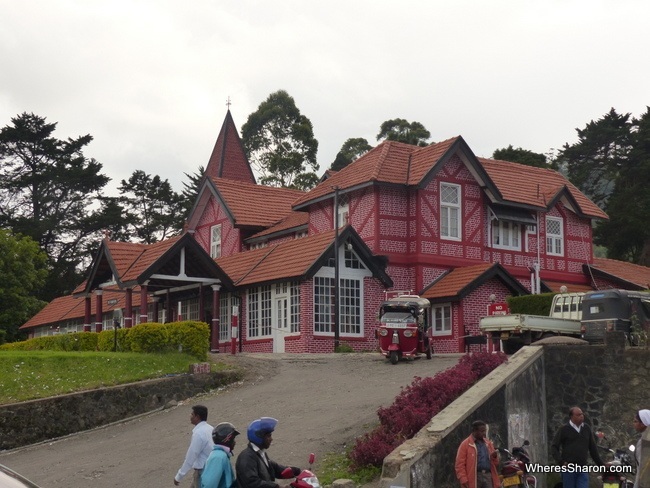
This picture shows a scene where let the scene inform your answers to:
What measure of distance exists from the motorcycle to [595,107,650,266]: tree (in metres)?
44.6

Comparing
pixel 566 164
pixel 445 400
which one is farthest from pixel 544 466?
pixel 566 164

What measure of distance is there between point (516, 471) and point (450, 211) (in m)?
24.7

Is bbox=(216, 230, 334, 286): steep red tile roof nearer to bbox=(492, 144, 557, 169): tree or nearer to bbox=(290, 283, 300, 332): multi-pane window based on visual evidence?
bbox=(290, 283, 300, 332): multi-pane window

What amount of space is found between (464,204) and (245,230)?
31.4 ft

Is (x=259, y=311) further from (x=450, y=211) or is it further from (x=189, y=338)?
(x=450, y=211)

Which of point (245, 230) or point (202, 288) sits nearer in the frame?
point (202, 288)

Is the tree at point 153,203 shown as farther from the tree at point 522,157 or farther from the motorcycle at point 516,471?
the motorcycle at point 516,471

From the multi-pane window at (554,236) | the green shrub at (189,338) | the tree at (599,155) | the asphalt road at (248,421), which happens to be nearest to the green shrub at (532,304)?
the asphalt road at (248,421)

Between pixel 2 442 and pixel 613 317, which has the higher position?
pixel 613 317

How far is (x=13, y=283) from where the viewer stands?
156 ft

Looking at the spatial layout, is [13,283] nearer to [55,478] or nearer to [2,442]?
[2,442]

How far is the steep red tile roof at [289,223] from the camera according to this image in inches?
1638

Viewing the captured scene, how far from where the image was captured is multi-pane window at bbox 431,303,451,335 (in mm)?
36028

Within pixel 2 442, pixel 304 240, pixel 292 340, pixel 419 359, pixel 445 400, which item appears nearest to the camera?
pixel 445 400
